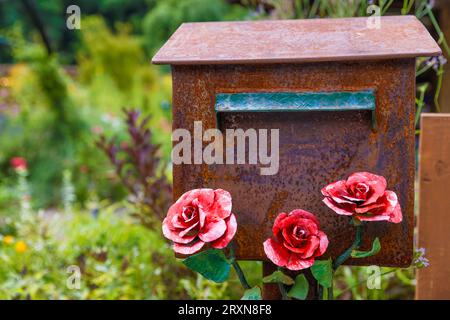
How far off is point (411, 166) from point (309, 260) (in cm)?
37

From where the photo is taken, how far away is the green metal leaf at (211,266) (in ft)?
4.51

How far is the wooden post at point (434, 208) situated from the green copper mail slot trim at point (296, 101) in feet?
1.82

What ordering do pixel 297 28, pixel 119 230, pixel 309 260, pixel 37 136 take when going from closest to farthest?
1. pixel 309 260
2. pixel 297 28
3. pixel 119 230
4. pixel 37 136

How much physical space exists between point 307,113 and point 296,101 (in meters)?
0.06

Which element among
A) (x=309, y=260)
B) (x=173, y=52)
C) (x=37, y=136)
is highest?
(x=173, y=52)

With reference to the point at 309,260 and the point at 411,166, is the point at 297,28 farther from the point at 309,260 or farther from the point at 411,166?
the point at 309,260

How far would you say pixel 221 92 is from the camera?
1451mm

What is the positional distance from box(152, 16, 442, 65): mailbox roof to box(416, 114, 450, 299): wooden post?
0.45 metres

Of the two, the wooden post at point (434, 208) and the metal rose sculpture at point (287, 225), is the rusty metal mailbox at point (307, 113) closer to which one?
the metal rose sculpture at point (287, 225)

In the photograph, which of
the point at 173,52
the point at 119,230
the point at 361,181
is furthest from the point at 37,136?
the point at 361,181

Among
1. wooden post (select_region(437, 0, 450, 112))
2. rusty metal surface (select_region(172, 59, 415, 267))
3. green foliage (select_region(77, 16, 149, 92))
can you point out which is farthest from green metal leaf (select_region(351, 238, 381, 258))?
green foliage (select_region(77, 16, 149, 92))

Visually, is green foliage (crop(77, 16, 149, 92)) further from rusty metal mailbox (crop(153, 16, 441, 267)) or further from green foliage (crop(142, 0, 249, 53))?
rusty metal mailbox (crop(153, 16, 441, 267))
